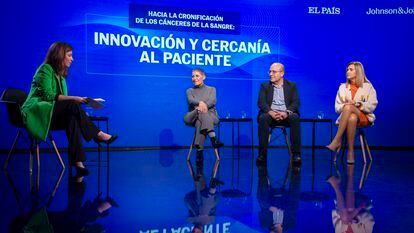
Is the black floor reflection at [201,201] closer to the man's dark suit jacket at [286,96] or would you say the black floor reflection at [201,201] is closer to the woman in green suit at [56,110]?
the woman in green suit at [56,110]

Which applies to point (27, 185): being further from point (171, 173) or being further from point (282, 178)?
point (282, 178)

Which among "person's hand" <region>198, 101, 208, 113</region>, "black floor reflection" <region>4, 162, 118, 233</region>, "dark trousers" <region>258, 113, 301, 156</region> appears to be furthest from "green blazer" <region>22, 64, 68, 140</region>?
"dark trousers" <region>258, 113, 301, 156</region>

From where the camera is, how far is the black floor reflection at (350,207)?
1.99 metres

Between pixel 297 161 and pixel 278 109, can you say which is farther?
pixel 278 109

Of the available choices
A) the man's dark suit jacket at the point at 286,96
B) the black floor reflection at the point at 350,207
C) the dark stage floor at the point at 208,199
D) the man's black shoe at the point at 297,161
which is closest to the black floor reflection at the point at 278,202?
the dark stage floor at the point at 208,199

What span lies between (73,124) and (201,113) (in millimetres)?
1652

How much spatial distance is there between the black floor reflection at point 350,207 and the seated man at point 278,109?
1247 millimetres

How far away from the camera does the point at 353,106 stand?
16.6 feet

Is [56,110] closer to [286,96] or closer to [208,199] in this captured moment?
[208,199]

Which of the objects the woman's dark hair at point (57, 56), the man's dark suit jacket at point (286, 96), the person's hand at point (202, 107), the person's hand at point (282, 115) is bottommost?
Answer: the person's hand at point (282, 115)

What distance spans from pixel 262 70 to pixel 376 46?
1830 millimetres

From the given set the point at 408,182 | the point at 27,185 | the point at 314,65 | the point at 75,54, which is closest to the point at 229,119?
the point at 314,65

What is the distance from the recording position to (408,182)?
359 centimetres

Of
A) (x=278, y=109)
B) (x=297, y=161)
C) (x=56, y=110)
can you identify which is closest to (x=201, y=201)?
(x=56, y=110)
